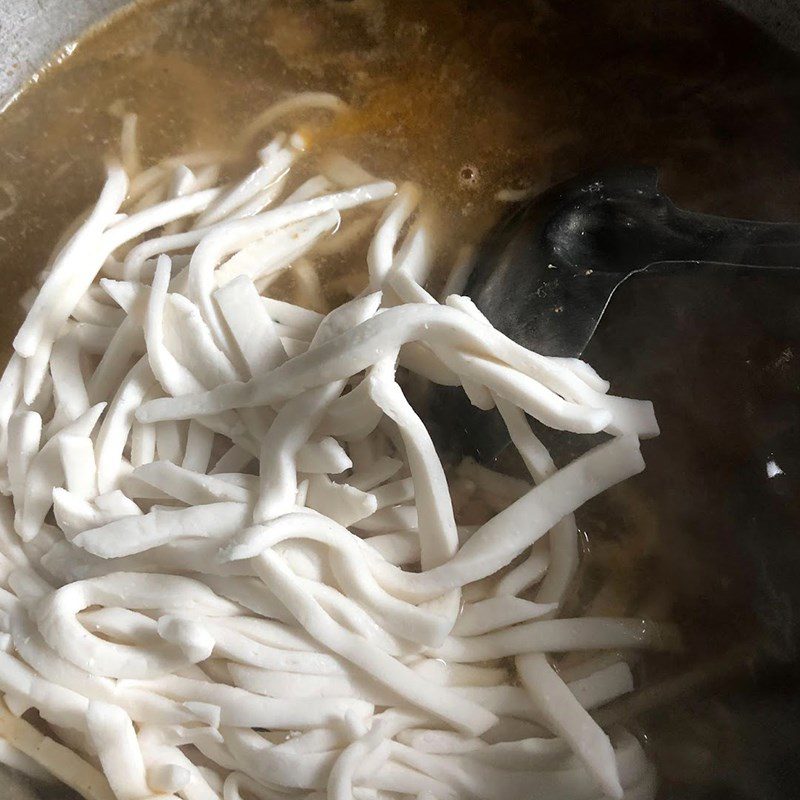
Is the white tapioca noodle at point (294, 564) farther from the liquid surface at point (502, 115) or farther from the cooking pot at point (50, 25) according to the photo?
the cooking pot at point (50, 25)

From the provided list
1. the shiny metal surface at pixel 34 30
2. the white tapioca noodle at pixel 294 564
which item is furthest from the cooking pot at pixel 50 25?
the white tapioca noodle at pixel 294 564

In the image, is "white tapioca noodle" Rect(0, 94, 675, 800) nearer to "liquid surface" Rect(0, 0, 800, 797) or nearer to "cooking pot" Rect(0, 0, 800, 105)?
"liquid surface" Rect(0, 0, 800, 797)

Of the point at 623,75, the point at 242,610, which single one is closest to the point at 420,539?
the point at 242,610

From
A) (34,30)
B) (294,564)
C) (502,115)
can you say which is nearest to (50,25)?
(34,30)

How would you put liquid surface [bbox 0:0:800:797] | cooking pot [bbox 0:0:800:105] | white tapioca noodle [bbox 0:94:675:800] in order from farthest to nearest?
cooking pot [bbox 0:0:800:105]
liquid surface [bbox 0:0:800:797]
white tapioca noodle [bbox 0:94:675:800]

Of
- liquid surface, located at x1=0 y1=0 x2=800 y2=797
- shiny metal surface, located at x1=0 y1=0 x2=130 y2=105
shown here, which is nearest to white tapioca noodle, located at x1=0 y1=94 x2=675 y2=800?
liquid surface, located at x1=0 y1=0 x2=800 y2=797
